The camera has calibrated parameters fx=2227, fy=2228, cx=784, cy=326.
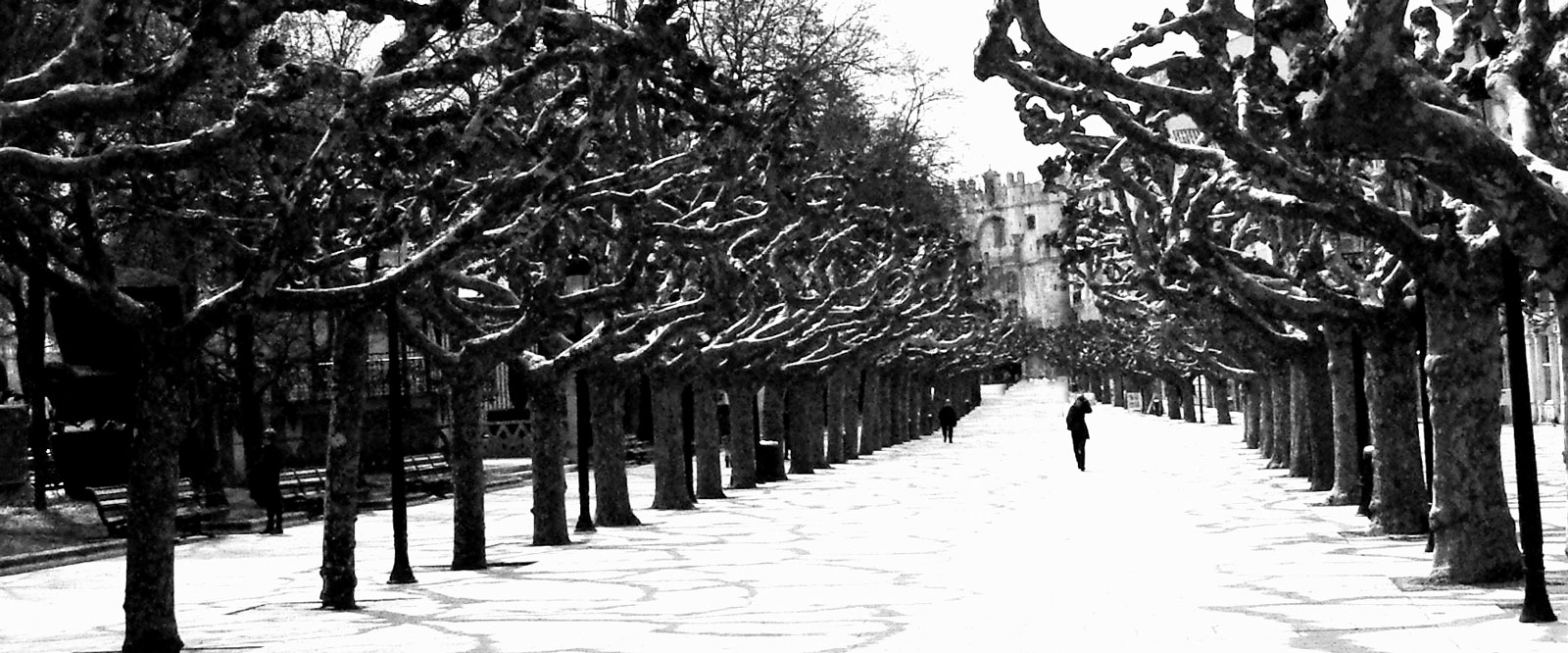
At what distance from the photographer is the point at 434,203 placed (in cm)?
1831

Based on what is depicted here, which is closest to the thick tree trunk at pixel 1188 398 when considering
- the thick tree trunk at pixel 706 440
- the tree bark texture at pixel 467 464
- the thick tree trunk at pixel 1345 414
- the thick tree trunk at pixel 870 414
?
the thick tree trunk at pixel 870 414

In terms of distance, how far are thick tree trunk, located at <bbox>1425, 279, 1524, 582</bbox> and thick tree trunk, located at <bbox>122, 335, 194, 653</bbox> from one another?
881 centimetres

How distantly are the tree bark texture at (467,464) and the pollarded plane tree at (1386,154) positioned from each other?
23.3ft

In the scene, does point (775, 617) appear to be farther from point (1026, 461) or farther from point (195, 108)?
point (1026, 461)

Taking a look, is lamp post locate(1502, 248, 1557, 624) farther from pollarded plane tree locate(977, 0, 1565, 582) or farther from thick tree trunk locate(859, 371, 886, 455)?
thick tree trunk locate(859, 371, 886, 455)

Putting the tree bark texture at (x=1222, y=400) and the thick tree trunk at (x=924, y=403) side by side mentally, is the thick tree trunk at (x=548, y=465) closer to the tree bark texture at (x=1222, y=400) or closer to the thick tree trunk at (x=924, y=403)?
the thick tree trunk at (x=924, y=403)

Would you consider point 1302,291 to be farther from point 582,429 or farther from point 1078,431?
point 1078,431

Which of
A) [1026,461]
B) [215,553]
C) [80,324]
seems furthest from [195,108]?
[1026,461]

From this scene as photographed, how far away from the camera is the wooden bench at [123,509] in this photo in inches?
1011

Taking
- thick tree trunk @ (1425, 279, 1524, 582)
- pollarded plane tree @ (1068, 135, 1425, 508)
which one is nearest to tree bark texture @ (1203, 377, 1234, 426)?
pollarded plane tree @ (1068, 135, 1425, 508)

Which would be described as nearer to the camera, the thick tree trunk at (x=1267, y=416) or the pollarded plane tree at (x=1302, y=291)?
the pollarded plane tree at (x=1302, y=291)

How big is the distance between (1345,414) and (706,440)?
13.4 metres

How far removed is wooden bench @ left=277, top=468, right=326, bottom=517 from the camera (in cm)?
3464

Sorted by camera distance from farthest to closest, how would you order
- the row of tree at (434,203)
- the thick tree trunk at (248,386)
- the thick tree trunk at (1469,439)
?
the thick tree trunk at (248,386), the thick tree trunk at (1469,439), the row of tree at (434,203)
